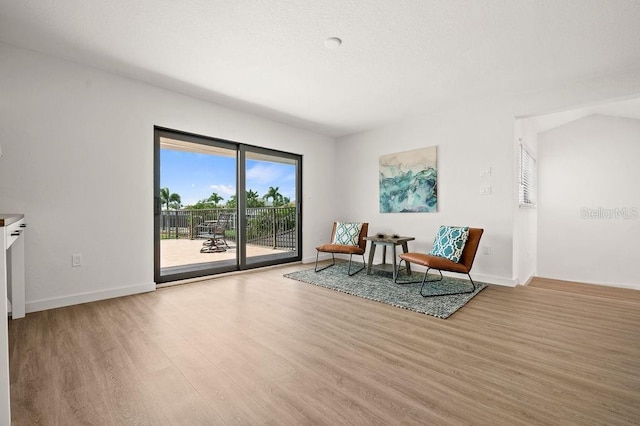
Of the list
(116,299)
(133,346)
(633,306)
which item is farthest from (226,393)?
(633,306)

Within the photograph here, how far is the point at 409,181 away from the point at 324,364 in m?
3.57

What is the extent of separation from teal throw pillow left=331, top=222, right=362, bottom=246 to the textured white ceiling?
204 cm

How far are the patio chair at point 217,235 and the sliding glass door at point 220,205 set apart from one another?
21 millimetres

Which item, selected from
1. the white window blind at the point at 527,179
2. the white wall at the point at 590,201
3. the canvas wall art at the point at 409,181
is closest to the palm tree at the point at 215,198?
the canvas wall art at the point at 409,181

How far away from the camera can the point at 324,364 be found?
70.2 inches

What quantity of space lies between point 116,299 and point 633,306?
5469mm

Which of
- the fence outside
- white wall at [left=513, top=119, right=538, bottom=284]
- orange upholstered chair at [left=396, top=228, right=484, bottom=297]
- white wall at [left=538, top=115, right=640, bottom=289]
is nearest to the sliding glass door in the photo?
the fence outside

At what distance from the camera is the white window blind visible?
408cm

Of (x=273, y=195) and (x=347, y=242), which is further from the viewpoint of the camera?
(x=273, y=195)

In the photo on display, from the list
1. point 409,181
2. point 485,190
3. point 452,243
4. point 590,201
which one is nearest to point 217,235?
point 409,181

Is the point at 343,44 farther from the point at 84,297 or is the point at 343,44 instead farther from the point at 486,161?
the point at 84,297

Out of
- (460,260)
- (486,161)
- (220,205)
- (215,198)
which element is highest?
(486,161)

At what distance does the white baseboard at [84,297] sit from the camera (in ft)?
8.90

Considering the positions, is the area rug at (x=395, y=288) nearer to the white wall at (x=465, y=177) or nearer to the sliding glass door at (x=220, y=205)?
the white wall at (x=465, y=177)
